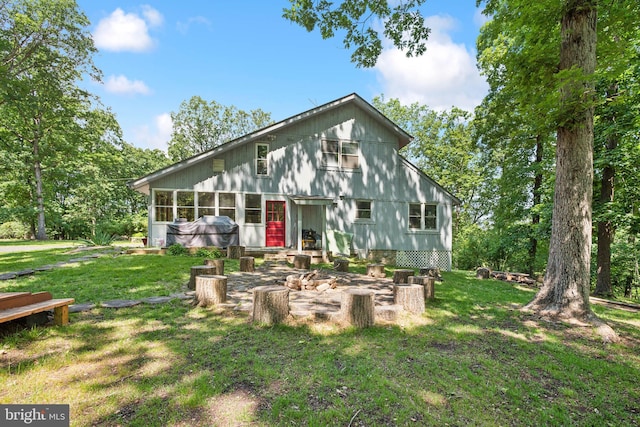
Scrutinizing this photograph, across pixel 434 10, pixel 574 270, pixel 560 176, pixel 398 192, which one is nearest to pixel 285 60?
pixel 398 192

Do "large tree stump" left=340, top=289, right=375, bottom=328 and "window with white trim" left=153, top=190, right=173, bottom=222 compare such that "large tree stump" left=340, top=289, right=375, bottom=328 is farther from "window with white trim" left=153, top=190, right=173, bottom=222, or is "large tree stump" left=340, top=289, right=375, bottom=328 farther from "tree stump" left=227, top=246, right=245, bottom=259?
"window with white trim" left=153, top=190, right=173, bottom=222

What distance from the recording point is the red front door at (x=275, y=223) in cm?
1334

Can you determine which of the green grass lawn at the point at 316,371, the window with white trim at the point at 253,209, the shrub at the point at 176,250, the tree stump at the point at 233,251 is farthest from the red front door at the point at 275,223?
the green grass lawn at the point at 316,371

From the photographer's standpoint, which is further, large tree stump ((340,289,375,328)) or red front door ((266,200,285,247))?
red front door ((266,200,285,247))

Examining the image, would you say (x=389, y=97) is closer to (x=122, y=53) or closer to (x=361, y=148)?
(x=361, y=148)

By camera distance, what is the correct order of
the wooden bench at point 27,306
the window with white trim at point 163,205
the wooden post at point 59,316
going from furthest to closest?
the window with white trim at point 163,205 < the wooden post at point 59,316 < the wooden bench at point 27,306

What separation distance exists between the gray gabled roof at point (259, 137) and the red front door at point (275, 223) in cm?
299

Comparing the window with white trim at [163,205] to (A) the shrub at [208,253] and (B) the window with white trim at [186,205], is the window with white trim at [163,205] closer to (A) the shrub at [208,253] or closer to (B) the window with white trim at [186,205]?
(B) the window with white trim at [186,205]

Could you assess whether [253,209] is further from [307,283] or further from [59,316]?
[59,316]

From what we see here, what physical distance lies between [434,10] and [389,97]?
928 inches

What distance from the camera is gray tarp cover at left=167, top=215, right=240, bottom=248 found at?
11.4 metres

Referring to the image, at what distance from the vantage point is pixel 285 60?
16.5 meters

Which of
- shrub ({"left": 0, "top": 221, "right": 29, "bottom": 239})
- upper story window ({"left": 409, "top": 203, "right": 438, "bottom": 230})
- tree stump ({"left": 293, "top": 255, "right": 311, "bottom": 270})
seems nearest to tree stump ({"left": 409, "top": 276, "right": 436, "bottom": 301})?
tree stump ({"left": 293, "top": 255, "right": 311, "bottom": 270})

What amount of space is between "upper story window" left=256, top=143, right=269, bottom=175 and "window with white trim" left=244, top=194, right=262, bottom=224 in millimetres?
1144
